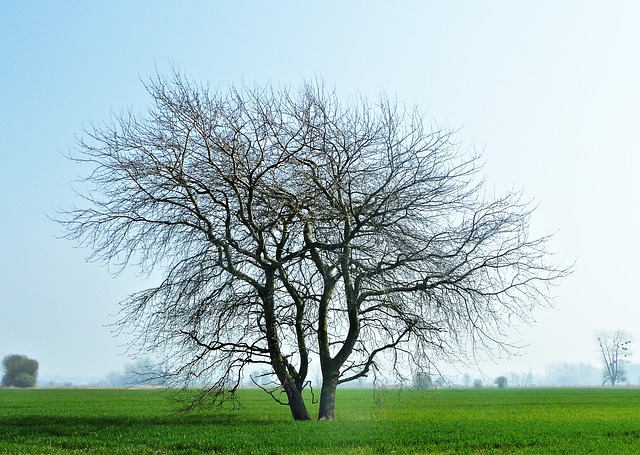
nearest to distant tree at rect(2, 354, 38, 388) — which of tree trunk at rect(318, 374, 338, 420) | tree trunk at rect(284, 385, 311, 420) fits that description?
tree trunk at rect(284, 385, 311, 420)

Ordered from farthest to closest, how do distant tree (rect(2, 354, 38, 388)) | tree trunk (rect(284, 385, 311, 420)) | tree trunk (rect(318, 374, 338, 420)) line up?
distant tree (rect(2, 354, 38, 388)) → tree trunk (rect(284, 385, 311, 420)) → tree trunk (rect(318, 374, 338, 420))

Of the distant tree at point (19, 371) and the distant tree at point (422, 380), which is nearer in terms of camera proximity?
the distant tree at point (422, 380)

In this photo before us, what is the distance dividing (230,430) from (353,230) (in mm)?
7398

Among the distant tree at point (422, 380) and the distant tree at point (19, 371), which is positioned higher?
the distant tree at point (19, 371)

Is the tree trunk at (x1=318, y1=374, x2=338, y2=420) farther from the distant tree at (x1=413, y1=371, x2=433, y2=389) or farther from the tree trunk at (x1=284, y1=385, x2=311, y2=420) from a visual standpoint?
the distant tree at (x1=413, y1=371, x2=433, y2=389)

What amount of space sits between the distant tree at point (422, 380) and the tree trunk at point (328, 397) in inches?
115

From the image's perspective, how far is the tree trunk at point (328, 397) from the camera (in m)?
24.7

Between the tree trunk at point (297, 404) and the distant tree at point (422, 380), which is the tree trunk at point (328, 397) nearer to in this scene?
the tree trunk at point (297, 404)

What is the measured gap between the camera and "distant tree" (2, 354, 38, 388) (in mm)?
104375

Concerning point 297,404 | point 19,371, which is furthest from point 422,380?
point 19,371

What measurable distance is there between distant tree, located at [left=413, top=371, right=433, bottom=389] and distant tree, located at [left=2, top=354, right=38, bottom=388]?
94952 millimetres

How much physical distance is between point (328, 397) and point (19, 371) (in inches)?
3694

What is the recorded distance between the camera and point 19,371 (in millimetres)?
105625

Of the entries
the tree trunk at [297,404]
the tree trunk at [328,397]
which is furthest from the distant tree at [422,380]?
the tree trunk at [297,404]
